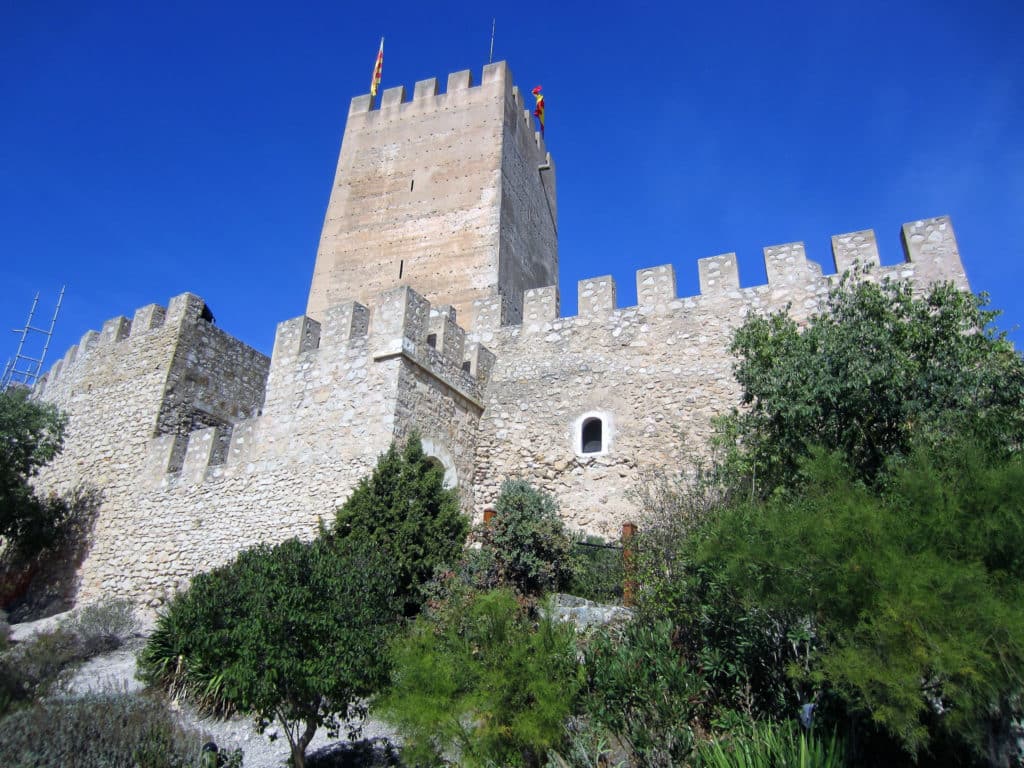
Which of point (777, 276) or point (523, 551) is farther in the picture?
point (777, 276)

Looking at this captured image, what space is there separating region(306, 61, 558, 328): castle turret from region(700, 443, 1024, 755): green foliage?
11202 mm

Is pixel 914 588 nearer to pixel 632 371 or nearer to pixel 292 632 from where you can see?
pixel 292 632

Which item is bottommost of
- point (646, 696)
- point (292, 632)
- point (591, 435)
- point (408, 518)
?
point (646, 696)

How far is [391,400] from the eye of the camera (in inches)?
451

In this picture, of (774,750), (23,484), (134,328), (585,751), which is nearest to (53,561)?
(23,484)

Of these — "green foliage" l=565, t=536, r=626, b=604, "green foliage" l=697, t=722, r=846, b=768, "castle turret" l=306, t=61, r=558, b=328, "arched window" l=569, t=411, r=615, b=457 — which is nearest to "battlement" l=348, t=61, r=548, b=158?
"castle turret" l=306, t=61, r=558, b=328

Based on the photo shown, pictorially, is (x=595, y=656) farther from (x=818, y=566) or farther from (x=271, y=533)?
(x=271, y=533)

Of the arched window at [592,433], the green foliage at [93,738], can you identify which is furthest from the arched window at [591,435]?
Result: the green foliage at [93,738]

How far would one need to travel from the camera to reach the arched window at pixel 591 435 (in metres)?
13.3

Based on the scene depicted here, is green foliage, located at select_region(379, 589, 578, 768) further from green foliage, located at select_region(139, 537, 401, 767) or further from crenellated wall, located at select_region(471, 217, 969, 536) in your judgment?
crenellated wall, located at select_region(471, 217, 969, 536)

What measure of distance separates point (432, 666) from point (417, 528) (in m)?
3.23

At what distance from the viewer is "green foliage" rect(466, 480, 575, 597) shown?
9430 millimetres

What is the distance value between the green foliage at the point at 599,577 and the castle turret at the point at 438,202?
305 inches

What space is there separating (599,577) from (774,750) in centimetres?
413
